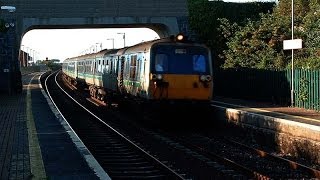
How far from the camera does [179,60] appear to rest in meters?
18.2

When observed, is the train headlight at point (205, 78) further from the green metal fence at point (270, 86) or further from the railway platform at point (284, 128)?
the green metal fence at point (270, 86)

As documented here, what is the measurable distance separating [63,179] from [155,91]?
8850 mm

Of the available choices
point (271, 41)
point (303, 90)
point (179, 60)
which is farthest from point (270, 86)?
point (179, 60)

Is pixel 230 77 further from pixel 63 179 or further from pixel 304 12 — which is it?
pixel 63 179

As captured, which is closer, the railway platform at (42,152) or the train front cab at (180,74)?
the railway platform at (42,152)

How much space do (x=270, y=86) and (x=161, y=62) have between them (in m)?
7.13

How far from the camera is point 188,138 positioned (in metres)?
16.7

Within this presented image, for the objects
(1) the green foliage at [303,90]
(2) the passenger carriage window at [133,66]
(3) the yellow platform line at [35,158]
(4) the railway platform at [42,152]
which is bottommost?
(4) the railway platform at [42,152]

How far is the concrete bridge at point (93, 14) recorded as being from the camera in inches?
1415

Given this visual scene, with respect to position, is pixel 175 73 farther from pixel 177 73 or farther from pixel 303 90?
pixel 303 90

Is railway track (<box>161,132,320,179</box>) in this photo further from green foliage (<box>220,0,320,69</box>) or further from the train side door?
green foliage (<box>220,0,320,69</box>)

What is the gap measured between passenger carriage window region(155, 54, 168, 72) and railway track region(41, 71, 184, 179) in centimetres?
244

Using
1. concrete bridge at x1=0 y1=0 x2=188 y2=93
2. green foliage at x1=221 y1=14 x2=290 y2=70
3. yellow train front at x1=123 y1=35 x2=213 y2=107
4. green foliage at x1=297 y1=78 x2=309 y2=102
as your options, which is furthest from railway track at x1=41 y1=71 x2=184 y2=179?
concrete bridge at x1=0 y1=0 x2=188 y2=93

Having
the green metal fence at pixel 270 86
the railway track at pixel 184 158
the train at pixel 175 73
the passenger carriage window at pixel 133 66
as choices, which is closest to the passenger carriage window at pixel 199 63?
the train at pixel 175 73
